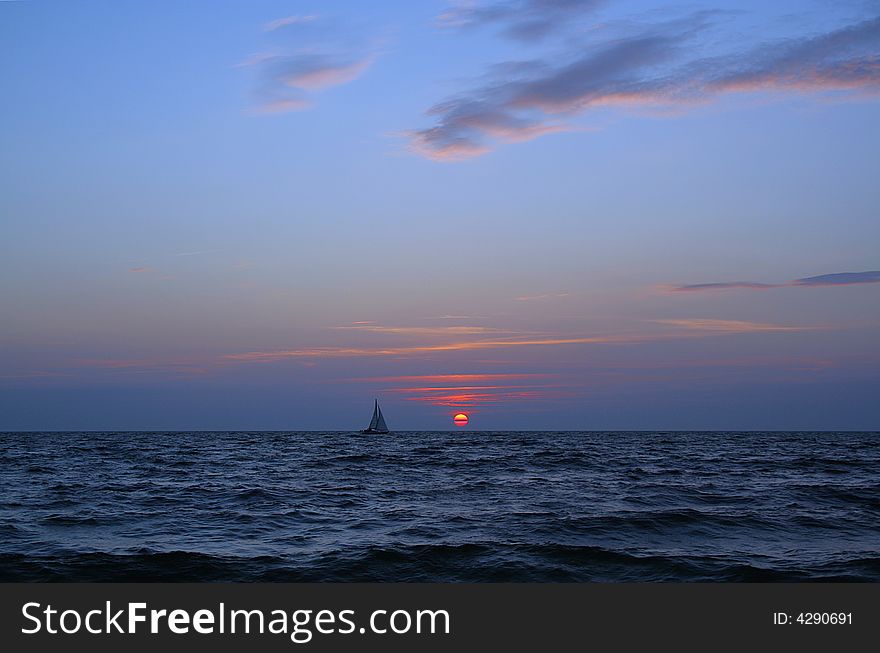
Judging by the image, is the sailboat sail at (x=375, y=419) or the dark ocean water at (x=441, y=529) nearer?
the dark ocean water at (x=441, y=529)

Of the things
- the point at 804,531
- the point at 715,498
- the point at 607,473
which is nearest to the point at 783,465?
the point at 607,473

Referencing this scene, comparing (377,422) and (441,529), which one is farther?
(377,422)

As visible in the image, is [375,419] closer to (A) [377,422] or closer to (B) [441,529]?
(A) [377,422]

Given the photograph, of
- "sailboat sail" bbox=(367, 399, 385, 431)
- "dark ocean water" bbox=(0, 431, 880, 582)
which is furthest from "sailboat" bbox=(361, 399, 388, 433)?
"dark ocean water" bbox=(0, 431, 880, 582)

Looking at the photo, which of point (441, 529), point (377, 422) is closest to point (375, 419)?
point (377, 422)

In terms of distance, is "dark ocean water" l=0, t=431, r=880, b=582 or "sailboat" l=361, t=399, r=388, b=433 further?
"sailboat" l=361, t=399, r=388, b=433

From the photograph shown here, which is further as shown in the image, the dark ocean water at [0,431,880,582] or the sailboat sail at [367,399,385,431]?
the sailboat sail at [367,399,385,431]

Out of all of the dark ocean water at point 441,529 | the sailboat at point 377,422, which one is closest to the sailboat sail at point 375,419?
the sailboat at point 377,422

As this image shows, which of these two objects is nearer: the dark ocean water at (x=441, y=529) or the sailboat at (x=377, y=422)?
the dark ocean water at (x=441, y=529)

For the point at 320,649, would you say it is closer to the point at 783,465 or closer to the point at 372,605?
the point at 372,605

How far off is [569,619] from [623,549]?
908 centimetres

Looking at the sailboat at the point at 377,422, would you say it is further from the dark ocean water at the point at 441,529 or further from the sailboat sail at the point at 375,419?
the dark ocean water at the point at 441,529

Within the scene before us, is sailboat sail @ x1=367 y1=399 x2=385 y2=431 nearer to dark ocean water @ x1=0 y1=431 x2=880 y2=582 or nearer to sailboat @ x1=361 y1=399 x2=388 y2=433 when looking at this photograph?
sailboat @ x1=361 y1=399 x2=388 y2=433

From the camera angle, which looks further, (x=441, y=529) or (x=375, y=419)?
(x=375, y=419)
